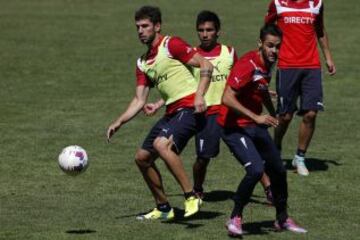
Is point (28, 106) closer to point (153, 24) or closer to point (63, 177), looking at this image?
point (63, 177)

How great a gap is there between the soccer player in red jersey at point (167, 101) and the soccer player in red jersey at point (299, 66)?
3.01 metres

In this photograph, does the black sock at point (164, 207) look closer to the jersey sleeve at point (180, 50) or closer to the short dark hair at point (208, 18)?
the jersey sleeve at point (180, 50)

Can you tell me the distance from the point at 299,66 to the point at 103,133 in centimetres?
443

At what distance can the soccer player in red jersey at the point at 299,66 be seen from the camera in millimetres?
14398

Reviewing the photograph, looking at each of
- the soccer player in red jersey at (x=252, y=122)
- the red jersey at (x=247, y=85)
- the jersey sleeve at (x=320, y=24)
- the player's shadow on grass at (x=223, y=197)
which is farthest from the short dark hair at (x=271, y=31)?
the jersey sleeve at (x=320, y=24)

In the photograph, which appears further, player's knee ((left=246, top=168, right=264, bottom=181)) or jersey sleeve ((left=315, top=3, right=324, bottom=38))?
jersey sleeve ((left=315, top=3, right=324, bottom=38))

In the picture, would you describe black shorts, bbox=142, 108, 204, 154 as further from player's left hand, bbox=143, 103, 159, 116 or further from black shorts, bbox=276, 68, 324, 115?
black shorts, bbox=276, 68, 324, 115

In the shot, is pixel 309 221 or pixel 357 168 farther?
pixel 357 168

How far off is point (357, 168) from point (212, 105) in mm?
3155

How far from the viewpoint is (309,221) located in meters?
11.4

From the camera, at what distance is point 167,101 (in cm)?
1159

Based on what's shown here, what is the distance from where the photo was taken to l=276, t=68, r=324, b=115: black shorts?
47.1 feet

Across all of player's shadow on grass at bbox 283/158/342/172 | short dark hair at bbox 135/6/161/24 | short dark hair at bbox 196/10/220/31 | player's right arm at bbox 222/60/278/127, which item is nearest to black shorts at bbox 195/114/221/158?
short dark hair at bbox 196/10/220/31

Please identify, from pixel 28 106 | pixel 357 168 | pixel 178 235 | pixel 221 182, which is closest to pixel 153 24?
pixel 178 235
